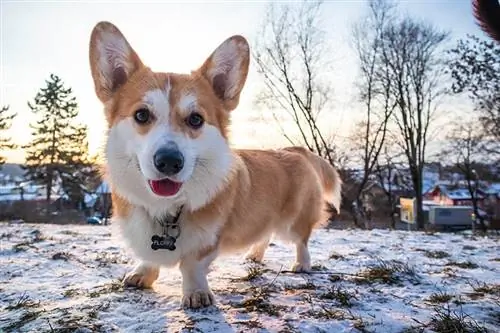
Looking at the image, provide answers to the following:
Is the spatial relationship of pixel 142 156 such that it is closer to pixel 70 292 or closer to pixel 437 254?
pixel 70 292

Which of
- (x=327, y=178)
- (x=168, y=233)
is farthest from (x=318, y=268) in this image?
(x=168, y=233)

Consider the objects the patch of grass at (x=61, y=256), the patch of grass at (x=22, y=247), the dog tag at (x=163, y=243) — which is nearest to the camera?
the dog tag at (x=163, y=243)

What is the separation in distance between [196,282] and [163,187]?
26.5 inches

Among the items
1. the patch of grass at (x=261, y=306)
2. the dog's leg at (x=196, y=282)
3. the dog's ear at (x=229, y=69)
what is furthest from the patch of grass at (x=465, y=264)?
the dog's ear at (x=229, y=69)

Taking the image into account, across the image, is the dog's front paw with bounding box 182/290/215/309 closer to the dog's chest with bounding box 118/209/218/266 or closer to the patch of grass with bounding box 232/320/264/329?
the dog's chest with bounding box 118/209/218/266

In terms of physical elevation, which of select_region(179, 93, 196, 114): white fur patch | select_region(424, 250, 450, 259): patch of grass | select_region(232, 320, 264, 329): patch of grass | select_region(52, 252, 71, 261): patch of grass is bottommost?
select_region(424, 250, 450, 259): patch of grass

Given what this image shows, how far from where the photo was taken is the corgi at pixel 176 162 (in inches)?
99.4

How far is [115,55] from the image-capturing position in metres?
3.04

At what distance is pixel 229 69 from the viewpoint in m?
3.29

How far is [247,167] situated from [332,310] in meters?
1.57

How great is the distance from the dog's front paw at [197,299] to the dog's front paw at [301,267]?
1.30 metres

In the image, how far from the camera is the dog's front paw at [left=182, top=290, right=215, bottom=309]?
2.49 metres

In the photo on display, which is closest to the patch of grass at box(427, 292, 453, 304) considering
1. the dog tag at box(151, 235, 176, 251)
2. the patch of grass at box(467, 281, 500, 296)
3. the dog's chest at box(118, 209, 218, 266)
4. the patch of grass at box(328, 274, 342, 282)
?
the patch of grass at box(467, 281, 500, 296)

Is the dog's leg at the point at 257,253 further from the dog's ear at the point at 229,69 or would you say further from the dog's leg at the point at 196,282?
the dog's ear at the point at 229,69
